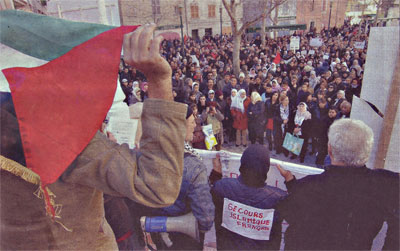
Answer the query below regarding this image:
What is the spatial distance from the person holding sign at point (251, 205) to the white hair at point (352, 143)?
1.74 ft

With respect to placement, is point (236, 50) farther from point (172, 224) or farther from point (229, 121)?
point (172, 224)

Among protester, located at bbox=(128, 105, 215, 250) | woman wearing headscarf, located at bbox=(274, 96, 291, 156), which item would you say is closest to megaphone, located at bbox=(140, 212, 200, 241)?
protester, located at bbox=(128, 105, 215, 250)

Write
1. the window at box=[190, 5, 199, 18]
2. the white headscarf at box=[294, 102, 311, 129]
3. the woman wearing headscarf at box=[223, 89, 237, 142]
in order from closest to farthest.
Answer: the white headscarf at box=[294, 102, 311, 129] < the woman wearing headscarf at box=[223, 89, 237, 142] < the window at box=[190, 5, 199, 18]

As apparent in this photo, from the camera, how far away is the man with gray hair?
1.51 metres

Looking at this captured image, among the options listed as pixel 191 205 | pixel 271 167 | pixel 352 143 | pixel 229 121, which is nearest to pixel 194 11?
pixel 229 121

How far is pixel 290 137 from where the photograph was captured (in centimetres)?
531

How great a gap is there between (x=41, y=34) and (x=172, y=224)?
1641mm

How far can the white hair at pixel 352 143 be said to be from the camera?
1540 millimetres

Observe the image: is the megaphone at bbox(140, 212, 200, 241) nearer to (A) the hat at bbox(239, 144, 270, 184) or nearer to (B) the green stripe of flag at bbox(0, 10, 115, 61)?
(A) the hat at bbox(239, 144, 270, 184)

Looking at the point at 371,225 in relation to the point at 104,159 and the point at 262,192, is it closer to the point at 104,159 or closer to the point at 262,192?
the point at 262,192

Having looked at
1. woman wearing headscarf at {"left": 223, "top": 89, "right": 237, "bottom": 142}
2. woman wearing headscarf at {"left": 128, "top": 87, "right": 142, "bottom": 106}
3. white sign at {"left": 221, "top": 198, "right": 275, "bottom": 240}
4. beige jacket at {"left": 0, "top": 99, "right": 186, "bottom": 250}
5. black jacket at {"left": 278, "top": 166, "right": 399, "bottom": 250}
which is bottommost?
woman wearing headscarf at {"left": 223, "top": 89, "right": 237, "bottom": 142}

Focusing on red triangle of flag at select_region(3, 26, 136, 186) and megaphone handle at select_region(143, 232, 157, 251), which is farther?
megaphone handle at select_region(143, 232, 157, 251)

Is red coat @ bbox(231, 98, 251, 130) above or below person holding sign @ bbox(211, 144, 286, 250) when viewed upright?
below

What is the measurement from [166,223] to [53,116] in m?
1.55
